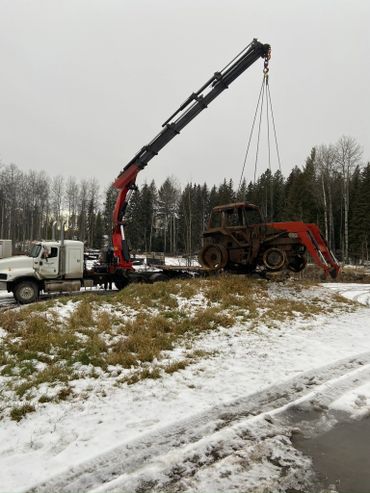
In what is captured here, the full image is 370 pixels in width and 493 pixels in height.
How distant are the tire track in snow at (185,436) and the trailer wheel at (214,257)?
7901 millimetres

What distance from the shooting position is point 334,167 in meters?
44.5

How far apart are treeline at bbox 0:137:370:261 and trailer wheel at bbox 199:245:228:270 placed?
3191 cm

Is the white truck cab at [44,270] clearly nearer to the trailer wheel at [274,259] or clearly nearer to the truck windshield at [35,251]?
the truck windshield at [35,251]

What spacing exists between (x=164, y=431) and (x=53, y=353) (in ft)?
9.65

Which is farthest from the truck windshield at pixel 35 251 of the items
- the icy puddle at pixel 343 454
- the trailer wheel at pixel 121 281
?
the icy puddle at pixel 343 454

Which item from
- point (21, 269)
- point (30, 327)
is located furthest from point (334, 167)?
point (30, 327)

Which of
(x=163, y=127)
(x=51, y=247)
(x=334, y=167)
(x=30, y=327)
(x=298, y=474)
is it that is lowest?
(x=298, y=474)

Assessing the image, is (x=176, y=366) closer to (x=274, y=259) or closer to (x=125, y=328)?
(x=125, y=328)

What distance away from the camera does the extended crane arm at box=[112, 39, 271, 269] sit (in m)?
14.0

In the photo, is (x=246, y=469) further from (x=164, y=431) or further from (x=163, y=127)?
(x=163, y=127)

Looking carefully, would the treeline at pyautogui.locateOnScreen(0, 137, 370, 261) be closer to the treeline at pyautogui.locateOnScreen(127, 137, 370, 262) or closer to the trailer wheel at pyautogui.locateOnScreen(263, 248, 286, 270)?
the treeline at pyautogui.locateOnScreen(127, 137, 370, 262)

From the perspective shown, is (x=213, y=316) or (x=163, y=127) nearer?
(x=213, y=316)

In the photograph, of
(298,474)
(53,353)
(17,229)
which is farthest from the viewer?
(17,229)

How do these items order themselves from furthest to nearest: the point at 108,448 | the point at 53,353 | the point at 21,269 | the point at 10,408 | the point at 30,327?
the point at 21,269
the point at 30,327
the point at 53,353
the point at 10,408
the point at 108,448
